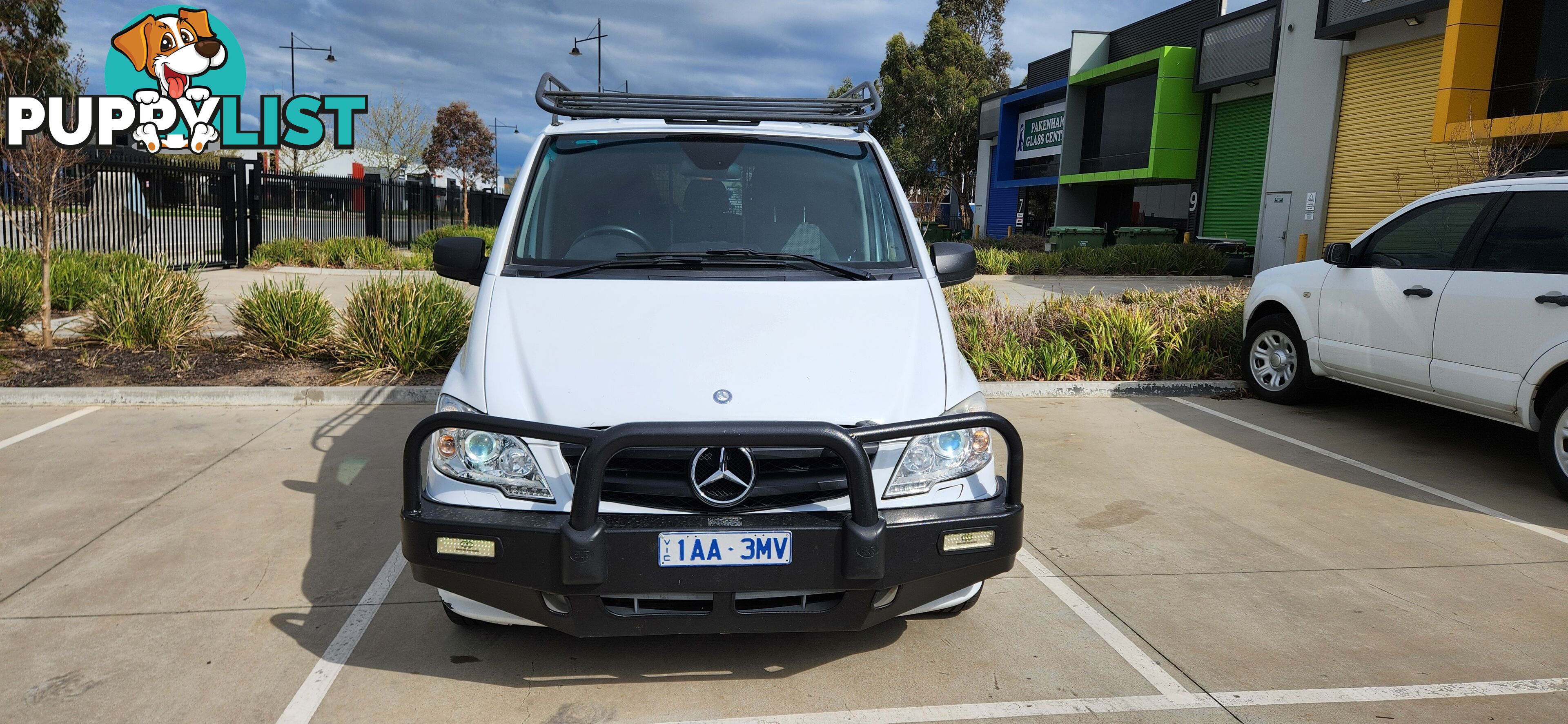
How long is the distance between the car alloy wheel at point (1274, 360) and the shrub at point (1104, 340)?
0.70 m

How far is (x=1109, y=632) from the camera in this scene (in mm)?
3729

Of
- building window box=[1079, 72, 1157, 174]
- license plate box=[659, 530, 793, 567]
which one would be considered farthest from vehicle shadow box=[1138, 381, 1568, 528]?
building window box=[1079, 72, 1157, 174]

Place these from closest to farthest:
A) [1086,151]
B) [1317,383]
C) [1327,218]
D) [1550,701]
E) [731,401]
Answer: [731,401] → [1550,701] → [1317,383] → [1327,218] → [1086,151]

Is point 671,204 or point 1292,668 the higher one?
point 671,204

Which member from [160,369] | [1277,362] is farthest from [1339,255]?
[160,369]

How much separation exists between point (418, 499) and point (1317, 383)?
7191 mm

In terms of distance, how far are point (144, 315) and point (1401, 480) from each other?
976 centimetres

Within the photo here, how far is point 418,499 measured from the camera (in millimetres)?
2910

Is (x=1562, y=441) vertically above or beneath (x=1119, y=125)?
beneath

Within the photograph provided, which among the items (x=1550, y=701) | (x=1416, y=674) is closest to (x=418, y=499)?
(x=1416, y=674)

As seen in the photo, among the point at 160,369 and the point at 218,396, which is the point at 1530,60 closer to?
the point at 218,396

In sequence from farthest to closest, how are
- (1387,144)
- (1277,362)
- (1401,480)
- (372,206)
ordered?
(372,206) → (1387,144) → (1277,362) → (1401,480)

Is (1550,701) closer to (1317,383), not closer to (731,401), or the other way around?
(731,401)

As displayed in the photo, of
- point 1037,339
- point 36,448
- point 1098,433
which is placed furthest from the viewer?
point 1037,339
